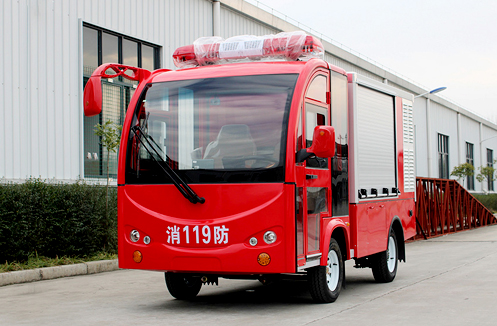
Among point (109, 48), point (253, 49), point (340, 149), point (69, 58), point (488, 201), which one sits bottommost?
point (488, 201)

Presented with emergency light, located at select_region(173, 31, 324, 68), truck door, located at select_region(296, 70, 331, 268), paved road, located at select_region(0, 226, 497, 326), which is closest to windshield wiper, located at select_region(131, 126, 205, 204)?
truck door, located at select_region(296, 70, 331, 268)

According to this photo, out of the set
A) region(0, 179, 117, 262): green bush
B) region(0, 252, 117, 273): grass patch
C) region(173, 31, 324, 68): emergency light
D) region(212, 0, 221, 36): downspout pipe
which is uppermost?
region(212, 0, 221, 36): downspout pipe

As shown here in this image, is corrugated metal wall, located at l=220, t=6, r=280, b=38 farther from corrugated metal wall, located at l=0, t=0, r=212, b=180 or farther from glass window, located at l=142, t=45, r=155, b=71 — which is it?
corrugated metal wall, located at l=0, t=0, r=212, b=180

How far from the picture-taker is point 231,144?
24.2ft

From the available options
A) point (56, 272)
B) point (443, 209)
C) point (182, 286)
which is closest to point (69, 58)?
point (56, 272)

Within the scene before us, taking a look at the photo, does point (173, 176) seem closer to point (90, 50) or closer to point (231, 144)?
point (231, 144)

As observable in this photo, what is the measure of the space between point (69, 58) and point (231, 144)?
9164mm

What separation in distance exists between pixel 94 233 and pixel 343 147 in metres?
6.48

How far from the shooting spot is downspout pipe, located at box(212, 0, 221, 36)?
68.6 ft

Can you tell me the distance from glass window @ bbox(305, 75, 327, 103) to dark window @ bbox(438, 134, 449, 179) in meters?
41.1

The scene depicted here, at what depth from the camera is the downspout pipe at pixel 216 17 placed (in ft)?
68.6

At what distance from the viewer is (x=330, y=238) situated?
8.00 m

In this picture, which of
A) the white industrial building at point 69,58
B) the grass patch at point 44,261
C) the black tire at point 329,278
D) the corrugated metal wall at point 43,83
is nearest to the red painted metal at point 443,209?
the white industrial building at point 69,58

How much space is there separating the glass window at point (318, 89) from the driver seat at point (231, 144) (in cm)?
87
